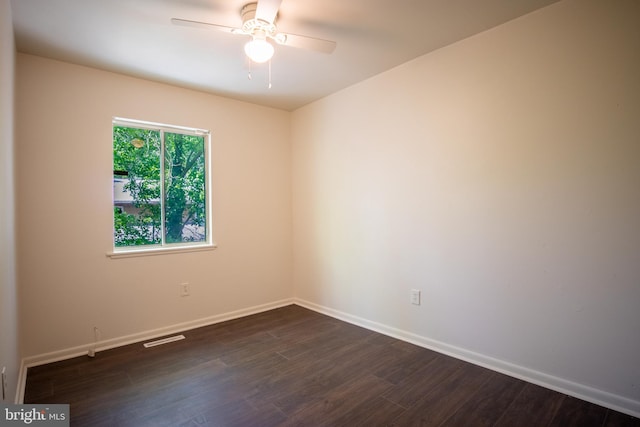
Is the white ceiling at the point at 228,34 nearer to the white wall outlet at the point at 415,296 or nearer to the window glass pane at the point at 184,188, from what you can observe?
the window glass pane at the point at 184,188

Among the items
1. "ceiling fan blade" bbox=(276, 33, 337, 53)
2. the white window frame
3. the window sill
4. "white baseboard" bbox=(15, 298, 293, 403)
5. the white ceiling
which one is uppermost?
the white ceiling

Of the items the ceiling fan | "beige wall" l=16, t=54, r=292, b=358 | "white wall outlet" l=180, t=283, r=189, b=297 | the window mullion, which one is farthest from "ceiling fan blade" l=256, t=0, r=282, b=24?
"white wall outlet" l=180, t=283, r=189, b=297

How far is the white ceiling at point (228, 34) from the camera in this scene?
205 centimetres

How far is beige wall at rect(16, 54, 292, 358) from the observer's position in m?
2.59

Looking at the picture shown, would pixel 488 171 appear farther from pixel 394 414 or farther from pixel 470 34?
pixel 394 414

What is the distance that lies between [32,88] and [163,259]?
174 centimetres

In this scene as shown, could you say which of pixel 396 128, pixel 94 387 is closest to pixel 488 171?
pixel 396 128

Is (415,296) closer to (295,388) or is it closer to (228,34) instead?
(295,388)

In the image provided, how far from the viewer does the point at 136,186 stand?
10.4 ft

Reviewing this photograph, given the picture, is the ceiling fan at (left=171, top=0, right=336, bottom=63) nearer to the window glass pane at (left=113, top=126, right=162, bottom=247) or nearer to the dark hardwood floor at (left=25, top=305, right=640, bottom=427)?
the window glass pane at (left=113, top=126, right=162, bottom=247)

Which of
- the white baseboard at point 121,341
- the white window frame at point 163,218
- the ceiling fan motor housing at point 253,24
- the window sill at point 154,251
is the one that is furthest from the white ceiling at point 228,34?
the white baseboard at point 121,341

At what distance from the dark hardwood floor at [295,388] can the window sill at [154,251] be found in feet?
2.69

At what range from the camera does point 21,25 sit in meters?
2.18

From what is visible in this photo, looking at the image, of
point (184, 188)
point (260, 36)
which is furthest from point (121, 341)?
point (260, 36)
